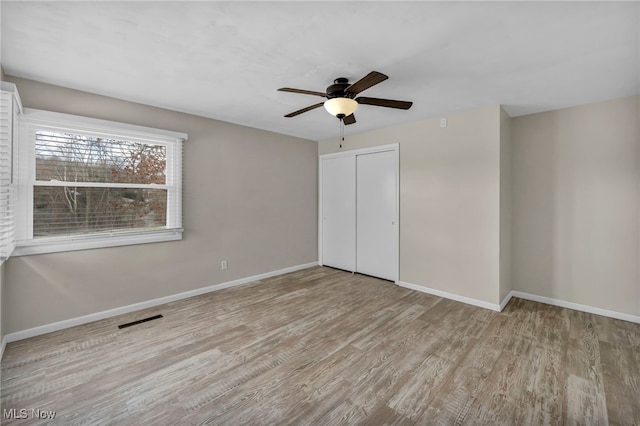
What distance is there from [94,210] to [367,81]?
9.89 feet

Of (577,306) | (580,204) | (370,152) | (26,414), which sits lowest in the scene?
(26,414)

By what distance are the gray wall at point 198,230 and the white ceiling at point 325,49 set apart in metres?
0.62

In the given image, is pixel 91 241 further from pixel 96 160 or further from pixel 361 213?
pixel 361 213

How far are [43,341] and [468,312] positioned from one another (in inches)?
167

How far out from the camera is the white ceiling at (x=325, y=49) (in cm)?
165

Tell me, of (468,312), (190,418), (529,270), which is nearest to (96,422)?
(190,418)

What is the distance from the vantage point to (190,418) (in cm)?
168

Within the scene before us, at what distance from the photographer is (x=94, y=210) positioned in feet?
9.68

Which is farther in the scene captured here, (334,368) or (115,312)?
(115,312)

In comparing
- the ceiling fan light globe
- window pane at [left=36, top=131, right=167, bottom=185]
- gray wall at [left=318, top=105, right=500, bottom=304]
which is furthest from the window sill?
gray wall at [left=318, top=105, right=500, bottom=304]

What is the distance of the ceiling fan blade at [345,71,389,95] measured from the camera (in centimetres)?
193

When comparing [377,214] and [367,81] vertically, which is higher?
[367,81]

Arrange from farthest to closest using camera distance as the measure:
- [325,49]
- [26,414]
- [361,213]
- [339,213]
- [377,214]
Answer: [339,213] < [361,213] < [377,214] < [325,49] < [26,414]

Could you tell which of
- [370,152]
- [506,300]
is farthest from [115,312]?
[506,300]
